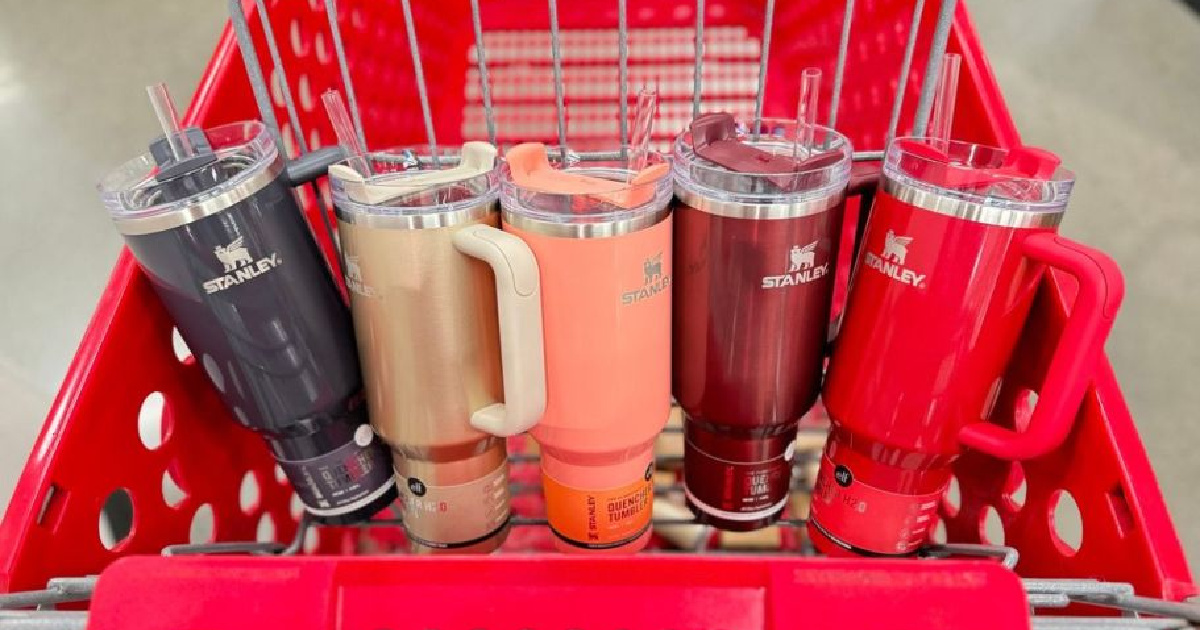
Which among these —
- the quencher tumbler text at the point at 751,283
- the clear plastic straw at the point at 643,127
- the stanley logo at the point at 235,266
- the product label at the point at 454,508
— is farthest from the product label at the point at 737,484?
the stanley logo at the point at 235,266

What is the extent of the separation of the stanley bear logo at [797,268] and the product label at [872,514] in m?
0.19

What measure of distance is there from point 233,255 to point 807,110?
1.31ft

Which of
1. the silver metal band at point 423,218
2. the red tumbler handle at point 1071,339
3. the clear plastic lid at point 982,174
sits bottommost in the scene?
the red tumbler handle at point 1071,339

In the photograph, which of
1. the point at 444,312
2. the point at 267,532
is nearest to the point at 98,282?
the point at 267,532

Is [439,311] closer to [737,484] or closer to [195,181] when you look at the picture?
[195,181]

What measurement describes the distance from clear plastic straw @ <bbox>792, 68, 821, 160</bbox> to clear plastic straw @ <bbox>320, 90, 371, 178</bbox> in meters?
0.30

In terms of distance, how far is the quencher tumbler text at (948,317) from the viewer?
51cm

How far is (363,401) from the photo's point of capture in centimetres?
68

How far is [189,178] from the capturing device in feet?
1.79

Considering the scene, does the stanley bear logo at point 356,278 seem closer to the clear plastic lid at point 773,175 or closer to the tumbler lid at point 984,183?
the clear plastic lid at point 773,175

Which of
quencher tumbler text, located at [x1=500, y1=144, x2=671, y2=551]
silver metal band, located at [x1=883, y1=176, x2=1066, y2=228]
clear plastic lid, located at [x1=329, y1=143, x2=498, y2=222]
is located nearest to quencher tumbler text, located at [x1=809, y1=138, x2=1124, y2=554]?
silver metal band, located at [x1=883, y1=176, x2=1066, y2=228]

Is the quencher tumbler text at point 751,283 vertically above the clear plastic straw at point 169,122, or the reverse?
the clear plastic straw at point 169,122

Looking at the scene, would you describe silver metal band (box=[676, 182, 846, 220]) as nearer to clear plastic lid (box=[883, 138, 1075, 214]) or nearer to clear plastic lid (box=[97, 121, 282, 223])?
clear plastic lid (box=[883, 138, 1075, 214])

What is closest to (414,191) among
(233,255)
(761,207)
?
(233,255)
